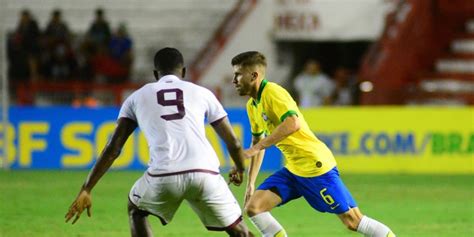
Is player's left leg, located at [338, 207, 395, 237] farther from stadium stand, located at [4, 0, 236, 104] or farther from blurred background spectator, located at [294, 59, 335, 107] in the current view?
stadium stand, located at [4, 0, 236, 104]

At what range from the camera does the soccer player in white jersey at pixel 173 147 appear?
25.3ft

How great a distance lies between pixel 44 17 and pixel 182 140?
62.6 ft

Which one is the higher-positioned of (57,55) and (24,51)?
(24,51)

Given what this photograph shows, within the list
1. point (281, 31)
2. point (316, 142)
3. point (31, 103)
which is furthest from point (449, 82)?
A: point (316, 142)

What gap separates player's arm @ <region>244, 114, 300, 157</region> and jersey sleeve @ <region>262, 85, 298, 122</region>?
6 centimetres

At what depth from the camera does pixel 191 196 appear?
7828mm

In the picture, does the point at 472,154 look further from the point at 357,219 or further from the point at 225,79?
the point at 357,219

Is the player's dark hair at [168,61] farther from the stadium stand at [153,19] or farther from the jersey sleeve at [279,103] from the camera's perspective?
the stadium stand at [153,19]

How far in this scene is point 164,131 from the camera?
7.72 metres

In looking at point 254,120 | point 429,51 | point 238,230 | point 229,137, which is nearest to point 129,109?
point 229,137

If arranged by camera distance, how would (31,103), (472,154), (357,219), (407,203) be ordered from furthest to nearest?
(31,103) → (472,154) → (407,203) → (357,219)

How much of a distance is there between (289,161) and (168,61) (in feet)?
6.35

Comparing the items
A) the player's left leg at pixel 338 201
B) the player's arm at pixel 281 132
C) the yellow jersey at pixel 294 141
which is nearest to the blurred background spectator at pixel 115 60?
the yellow jersey at pixel 294 141

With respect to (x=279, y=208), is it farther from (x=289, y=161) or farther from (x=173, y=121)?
(x=173, y=121)
